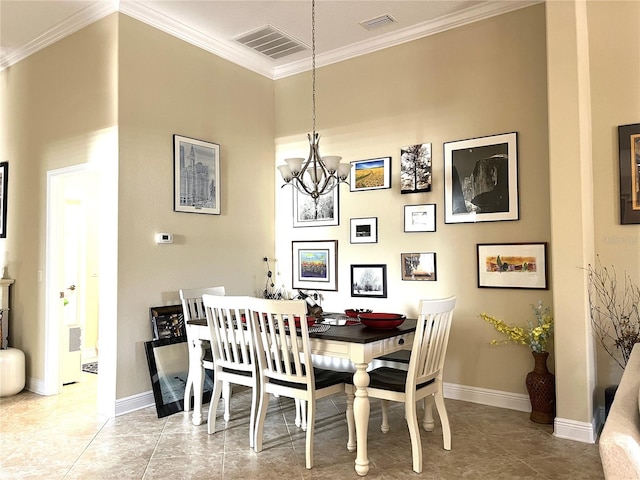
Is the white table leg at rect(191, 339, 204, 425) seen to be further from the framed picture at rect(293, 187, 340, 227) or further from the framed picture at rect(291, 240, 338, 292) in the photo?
the framed picture at rect(293, 187, 340, 227)

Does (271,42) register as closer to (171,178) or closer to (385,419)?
(171,178)

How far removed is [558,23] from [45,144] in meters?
4.33

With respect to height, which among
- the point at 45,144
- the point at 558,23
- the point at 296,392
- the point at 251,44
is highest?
the point at 251,44

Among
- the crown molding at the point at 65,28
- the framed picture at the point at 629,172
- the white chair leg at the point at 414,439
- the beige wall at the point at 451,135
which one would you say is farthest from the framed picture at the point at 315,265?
the crown molding at the point at 65,28

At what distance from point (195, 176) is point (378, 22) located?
210cm

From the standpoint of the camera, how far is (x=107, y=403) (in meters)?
3.80

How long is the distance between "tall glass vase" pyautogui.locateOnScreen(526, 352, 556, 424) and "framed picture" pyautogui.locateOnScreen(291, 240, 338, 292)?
1.96 metres

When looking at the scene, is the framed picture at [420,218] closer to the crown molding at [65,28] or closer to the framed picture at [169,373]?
the framed picture at [169,373]

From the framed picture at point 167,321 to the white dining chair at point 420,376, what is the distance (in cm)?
175

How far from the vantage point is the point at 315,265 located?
16.3 ft

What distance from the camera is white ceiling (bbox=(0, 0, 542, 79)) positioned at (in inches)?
156

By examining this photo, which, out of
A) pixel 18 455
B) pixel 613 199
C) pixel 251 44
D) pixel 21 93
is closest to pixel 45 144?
pixel 21 93

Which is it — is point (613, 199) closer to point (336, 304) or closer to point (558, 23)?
point (558, 23)

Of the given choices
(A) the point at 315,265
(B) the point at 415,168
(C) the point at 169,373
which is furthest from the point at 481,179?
(C) the point at 169,373
